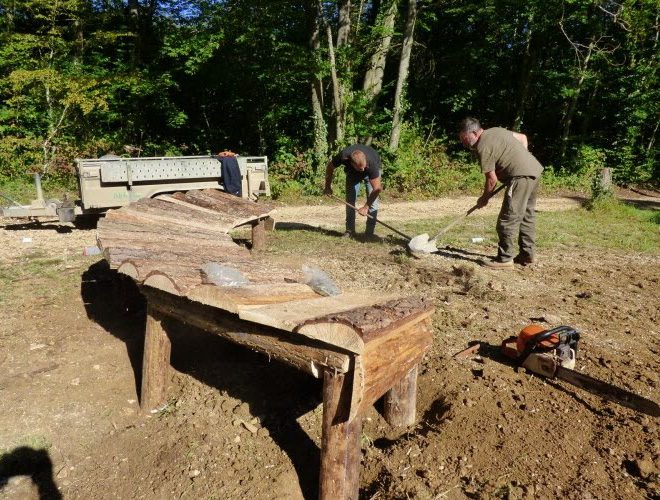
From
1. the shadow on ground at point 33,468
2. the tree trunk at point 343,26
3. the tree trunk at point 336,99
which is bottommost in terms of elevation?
the shadow on ground at point 33,468

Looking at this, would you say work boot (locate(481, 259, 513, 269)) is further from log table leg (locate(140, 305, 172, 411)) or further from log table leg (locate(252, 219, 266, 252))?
log table leg (locate(140, 305, 172, 411))

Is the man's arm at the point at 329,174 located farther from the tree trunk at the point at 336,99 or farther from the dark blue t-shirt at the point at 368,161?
the tree trunk at the point at 336,99

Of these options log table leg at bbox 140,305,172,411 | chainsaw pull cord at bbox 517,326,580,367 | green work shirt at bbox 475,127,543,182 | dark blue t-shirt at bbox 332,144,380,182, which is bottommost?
log table leg at bbox 140,305,172,411

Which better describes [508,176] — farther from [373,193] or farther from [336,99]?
[336,99]

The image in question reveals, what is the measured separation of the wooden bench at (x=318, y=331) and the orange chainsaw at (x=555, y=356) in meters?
0.95

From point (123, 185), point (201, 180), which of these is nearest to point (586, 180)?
point (201, 180)

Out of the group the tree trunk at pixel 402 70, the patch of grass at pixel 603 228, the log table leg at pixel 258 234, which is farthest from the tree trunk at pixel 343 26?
the log table leg at pixel 258 234

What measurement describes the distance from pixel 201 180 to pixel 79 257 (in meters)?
2.31

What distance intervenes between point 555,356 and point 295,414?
1.78 m

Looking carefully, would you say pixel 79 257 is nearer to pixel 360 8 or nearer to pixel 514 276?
pixel 514 276

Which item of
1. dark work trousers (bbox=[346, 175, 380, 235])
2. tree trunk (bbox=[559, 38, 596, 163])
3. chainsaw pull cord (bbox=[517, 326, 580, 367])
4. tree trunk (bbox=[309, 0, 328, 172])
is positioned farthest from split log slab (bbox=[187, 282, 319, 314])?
tree trunk (bbox=[559, 38, 596, 163])

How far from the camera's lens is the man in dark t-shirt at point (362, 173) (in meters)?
6.73

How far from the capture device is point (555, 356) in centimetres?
310

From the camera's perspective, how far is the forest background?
12211mm
